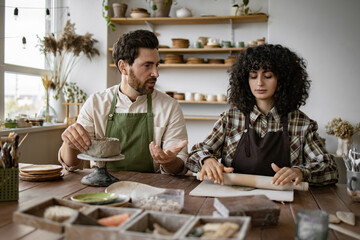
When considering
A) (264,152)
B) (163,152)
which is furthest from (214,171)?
(264,152)

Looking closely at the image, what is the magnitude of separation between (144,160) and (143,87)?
0.48 m

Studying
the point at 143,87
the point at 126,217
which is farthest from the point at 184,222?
the point at 143,87

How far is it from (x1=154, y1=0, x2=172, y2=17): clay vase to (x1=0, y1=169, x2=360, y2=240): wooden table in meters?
2.86

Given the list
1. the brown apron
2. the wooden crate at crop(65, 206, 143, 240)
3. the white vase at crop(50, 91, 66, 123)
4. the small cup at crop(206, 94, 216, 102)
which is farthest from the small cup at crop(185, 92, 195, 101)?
the wooden crate at crop(65, 206, 143, 240)

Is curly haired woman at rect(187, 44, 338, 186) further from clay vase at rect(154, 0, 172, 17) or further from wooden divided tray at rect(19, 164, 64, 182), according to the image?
clay vase at rect(154, 0, 172, 17)

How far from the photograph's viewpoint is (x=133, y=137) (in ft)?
7.41

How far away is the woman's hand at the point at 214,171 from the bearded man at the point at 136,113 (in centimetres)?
41

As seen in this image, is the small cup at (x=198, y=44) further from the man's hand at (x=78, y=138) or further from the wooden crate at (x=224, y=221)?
the wooden crate at (x=224, y=221)

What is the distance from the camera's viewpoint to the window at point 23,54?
360cm

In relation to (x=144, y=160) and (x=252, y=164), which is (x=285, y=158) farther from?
(x=144, y=160)

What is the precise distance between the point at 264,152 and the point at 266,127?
0.52 ft

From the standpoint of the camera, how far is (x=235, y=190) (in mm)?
1607

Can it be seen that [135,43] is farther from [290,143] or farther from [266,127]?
[290,143]

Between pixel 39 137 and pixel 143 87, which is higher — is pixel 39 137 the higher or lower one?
the lower one
